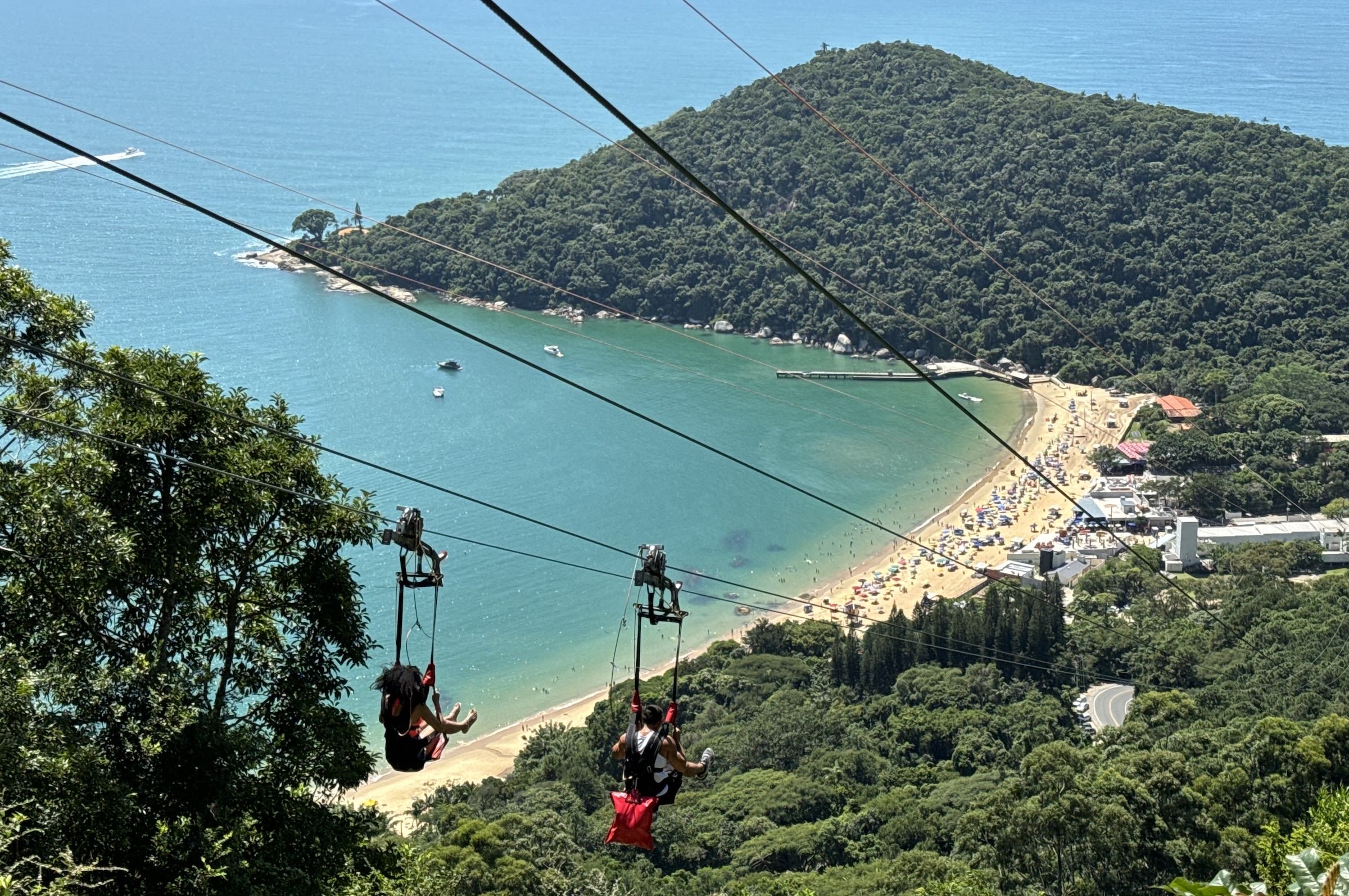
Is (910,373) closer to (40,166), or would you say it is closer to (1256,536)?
(1256,536)

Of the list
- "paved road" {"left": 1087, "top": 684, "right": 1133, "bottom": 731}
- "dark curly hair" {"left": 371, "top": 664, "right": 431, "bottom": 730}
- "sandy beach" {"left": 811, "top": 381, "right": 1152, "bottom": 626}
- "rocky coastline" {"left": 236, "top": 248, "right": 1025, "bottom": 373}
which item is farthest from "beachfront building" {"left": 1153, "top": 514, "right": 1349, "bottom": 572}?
"dark curly hair" {"left": 371, "top": 664, "right": 431, "bottom": 730}

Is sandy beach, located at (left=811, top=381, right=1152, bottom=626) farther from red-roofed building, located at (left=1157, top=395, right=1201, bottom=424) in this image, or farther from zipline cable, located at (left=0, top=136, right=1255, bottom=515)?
red-roofed building, located at (left=1157, top=395, right=1201, bottom=424)

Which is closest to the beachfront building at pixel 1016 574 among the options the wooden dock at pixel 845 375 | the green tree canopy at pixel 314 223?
the wooden dock at pixel 845 375

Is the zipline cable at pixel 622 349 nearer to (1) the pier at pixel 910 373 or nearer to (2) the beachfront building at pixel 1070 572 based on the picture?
(1) the pier at pixel 910 373

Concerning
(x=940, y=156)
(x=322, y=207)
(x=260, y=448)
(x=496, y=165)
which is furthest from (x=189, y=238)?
(x=260, y=448)

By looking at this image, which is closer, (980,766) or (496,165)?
(980,766)

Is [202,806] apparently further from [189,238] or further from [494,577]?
[189,238]
